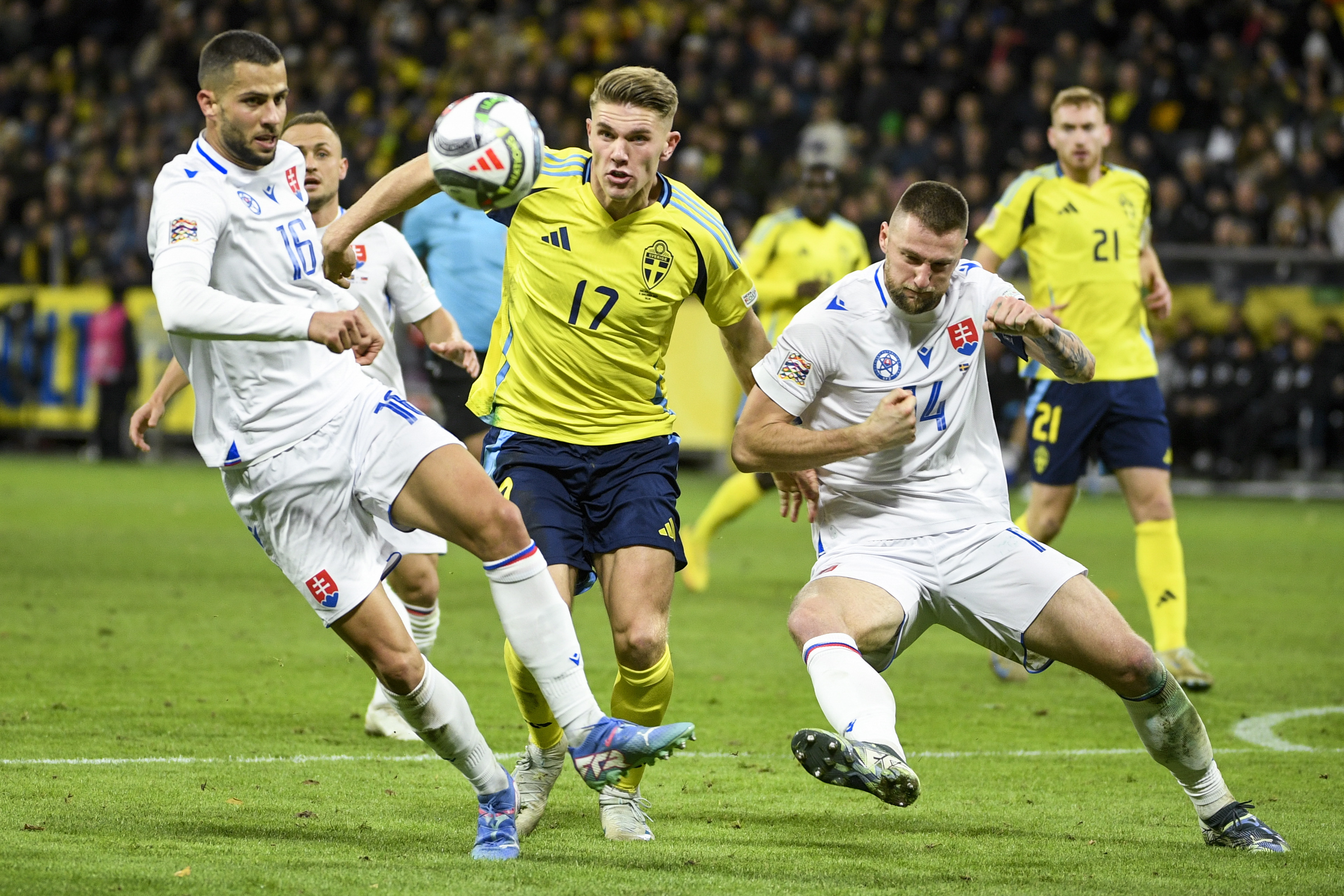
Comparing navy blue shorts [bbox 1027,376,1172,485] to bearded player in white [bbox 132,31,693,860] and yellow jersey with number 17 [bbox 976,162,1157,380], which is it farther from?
bearded player in white [bbox 132,31,693,860]

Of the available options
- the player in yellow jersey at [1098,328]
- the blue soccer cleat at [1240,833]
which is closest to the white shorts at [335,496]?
the blue soccer cleat at [1240,833]

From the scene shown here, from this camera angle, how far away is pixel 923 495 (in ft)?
17.7

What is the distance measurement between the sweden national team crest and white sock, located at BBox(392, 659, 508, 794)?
4.81 ft

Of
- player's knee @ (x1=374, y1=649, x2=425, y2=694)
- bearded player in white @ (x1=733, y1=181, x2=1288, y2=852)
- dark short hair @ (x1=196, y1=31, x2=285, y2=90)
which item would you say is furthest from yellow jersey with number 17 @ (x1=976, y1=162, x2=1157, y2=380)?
player's knee @ (x1=374, y1=649, x2=425, y2=694)

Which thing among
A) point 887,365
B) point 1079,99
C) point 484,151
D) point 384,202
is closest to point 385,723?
point 384,202

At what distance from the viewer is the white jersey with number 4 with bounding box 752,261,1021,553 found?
537 centimetres

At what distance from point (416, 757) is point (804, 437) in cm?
225

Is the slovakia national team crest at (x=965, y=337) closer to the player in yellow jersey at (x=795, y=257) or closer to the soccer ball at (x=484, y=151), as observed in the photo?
the soccer ball at (x=484, y=151)

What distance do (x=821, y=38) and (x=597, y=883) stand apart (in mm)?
20034

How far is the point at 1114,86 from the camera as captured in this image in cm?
2041

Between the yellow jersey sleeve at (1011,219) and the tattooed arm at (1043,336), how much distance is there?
11.1 feet

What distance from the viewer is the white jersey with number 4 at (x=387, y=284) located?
7074mm

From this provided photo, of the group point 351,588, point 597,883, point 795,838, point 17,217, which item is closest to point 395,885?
point 597,883

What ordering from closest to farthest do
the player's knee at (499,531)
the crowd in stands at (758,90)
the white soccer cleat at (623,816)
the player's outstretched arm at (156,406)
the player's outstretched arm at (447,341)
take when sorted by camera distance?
1. the player's knee at (499,531)
2. the white soccer cleat at (623,816)
3. the player's outstretched arm at (156,406)
4. the player's outstretched arm at (447,341)
5. the crowd in stands at (758,90)
